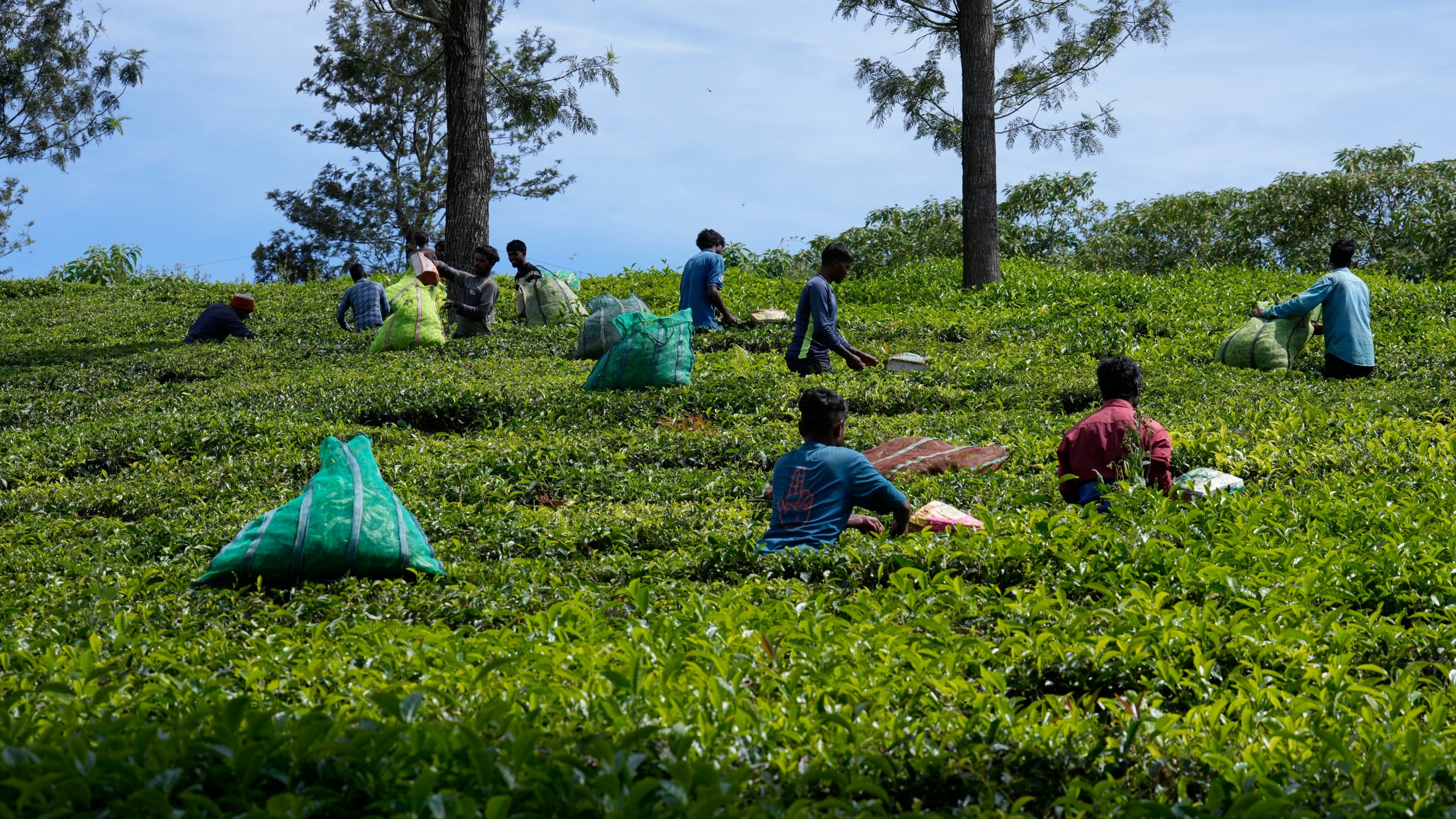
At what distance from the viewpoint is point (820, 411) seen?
5.38 metres

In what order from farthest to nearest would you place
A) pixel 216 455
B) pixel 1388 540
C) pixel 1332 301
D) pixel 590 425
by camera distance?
1. pixel 1332 301
2. pixel 590 425
3. pixel 216 455
4. pixel 1388 540

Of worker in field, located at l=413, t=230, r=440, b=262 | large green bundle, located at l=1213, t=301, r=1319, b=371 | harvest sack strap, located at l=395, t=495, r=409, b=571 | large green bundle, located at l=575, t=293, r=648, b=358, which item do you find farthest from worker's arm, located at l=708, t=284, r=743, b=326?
harvest sack strap, located at l=395, t=495, r=409, b=571

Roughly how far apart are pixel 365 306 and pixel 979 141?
9073 millimetres

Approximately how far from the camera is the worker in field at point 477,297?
13.7 metres

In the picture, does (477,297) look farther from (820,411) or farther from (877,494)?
(877,494)

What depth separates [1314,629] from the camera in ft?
13.0

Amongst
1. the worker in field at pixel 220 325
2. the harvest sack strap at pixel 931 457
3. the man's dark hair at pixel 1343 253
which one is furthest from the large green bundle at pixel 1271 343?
the worker in field at pixel 220 325

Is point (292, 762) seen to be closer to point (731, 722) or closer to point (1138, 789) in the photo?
point (731, 722)

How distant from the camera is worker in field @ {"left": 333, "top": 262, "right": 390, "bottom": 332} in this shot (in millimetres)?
14867

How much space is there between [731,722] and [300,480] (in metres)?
5.50

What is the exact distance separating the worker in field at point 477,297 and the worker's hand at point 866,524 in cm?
887

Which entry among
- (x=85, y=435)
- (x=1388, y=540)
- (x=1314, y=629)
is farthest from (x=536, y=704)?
(x=85, y=435)

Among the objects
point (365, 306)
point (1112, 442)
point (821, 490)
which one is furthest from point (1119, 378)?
point (365, 306)

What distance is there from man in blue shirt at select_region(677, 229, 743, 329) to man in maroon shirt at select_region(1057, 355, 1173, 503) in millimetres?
6488
